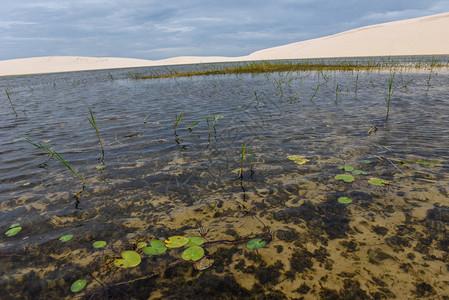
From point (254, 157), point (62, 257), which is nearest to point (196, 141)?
point (254, 157)

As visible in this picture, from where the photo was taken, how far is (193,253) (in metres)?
1.71

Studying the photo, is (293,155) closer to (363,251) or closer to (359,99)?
(363,251)

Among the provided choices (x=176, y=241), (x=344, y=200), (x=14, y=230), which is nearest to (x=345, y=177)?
(x=344, y=200)

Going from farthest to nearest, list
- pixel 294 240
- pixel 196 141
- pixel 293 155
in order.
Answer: pixel 196 141, pixel 293 155, pixel 294 240

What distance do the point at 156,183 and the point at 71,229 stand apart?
959 mm

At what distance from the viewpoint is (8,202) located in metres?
2.47

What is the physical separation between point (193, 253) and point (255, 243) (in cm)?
48

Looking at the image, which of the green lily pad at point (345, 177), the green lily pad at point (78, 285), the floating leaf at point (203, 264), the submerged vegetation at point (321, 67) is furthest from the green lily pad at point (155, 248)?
the submerged vegetation at point (321, 67)

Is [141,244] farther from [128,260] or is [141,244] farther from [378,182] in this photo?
[378,182]

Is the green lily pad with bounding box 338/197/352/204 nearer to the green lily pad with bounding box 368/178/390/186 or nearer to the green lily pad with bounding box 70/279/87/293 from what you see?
the green lily pad with bounding box 368/178/390/186

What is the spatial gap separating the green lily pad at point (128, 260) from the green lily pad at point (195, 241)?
37 cm

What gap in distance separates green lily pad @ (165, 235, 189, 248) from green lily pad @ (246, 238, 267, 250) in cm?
49

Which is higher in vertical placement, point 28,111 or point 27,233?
point 28,111

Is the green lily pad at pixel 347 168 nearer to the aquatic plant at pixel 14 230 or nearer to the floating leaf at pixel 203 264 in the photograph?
the floating leaf at pixel 203 264
